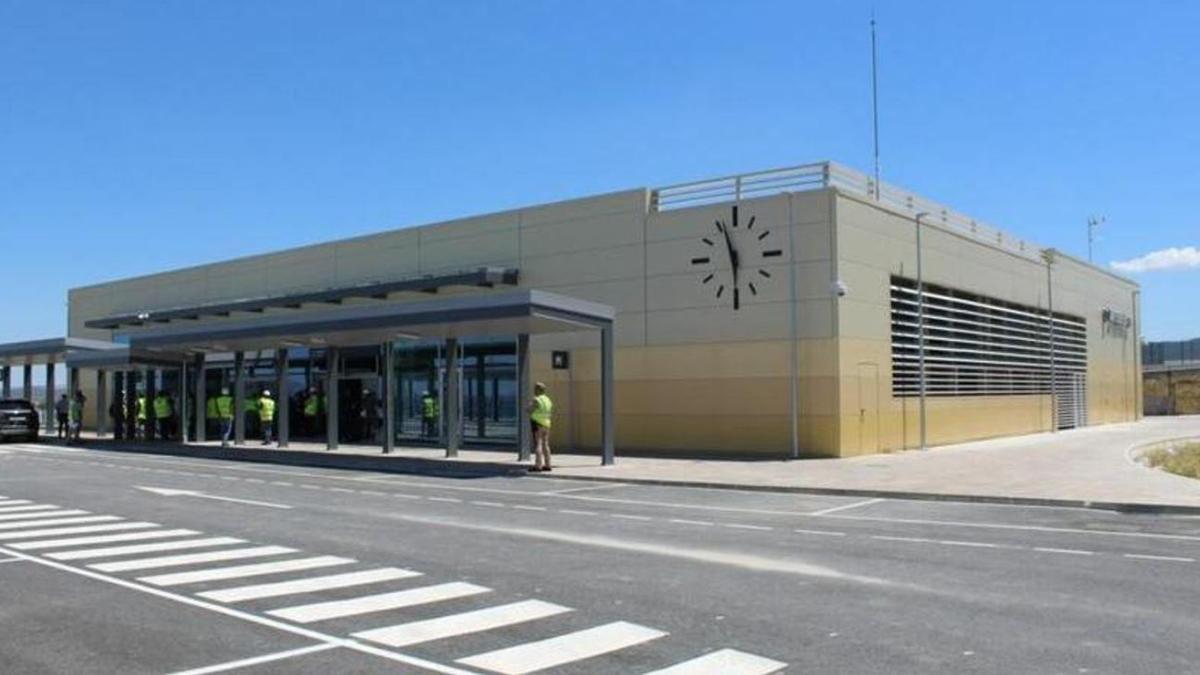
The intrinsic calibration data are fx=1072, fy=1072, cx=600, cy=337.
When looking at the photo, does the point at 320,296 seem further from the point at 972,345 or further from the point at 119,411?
the point at 972,345

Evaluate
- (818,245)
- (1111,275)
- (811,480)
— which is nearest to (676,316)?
(818,245)

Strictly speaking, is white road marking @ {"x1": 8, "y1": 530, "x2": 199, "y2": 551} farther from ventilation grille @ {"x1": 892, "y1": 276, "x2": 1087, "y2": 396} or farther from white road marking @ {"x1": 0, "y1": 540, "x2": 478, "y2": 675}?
ventilation grille @ {"x1": 892, "y1": 276, "x2": 1087, "y2": 396}

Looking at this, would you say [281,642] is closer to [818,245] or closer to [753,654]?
[753,654]

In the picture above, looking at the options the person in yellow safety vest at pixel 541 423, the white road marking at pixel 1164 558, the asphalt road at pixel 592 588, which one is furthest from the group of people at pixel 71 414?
the white road marking at pixel 1164 558

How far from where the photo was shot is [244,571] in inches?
392

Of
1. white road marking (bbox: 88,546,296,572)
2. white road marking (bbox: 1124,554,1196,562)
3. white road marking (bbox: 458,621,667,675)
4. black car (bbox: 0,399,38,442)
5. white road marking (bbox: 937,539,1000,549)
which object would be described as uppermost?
black car (bbox: 0,399,38,442)

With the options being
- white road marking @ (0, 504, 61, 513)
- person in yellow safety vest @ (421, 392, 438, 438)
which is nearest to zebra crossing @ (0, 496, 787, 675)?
white road marking @ (0, 504, 61, 513)

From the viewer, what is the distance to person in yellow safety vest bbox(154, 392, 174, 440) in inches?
1505

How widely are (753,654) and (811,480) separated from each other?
43.0ft

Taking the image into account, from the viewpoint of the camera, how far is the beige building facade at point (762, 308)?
25359mm

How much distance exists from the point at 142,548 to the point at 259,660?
18.7 feet

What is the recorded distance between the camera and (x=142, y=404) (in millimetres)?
39938

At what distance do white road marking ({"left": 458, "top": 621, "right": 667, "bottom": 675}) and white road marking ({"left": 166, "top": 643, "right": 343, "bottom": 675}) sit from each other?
1007 mm

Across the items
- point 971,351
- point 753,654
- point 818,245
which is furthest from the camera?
point 971,351
